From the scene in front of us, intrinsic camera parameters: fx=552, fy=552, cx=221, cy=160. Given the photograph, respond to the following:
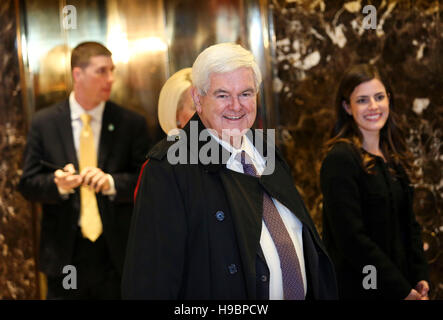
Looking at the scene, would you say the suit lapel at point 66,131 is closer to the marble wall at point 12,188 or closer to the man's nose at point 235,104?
the marble wall at point 12,188

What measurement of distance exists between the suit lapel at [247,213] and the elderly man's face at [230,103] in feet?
0.58

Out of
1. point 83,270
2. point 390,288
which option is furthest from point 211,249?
point 83,270

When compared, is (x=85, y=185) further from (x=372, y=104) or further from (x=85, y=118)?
(x=372, y=104)

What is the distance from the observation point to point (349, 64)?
387 centimetres

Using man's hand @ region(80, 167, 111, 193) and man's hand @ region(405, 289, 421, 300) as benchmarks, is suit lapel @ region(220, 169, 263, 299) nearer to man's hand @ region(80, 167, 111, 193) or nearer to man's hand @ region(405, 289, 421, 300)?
man's hand @ region(405, 289, 421, 300)

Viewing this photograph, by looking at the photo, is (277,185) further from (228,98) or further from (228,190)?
(228,98)

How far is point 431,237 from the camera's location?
13.0 ft

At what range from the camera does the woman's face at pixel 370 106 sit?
2994 mm

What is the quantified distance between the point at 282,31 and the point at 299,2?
0.23 metres

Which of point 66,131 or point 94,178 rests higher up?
point 66,131

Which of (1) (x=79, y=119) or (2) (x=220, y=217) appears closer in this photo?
(2) (x=220, y=217)

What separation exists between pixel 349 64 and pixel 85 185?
1.98 meters
